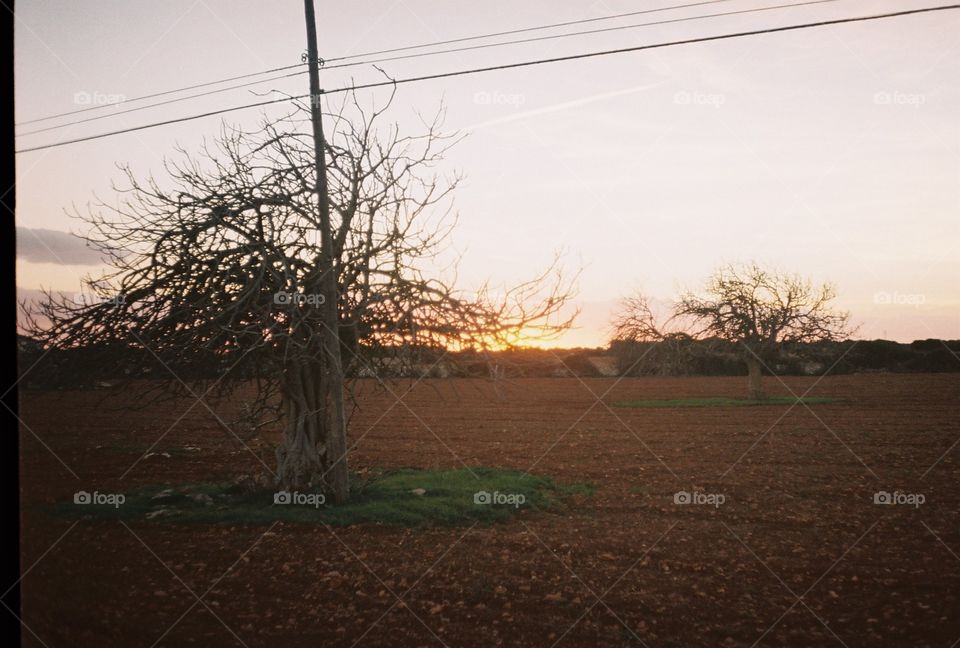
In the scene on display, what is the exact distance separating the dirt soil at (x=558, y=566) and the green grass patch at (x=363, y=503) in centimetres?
37

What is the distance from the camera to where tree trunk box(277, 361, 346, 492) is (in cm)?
1095

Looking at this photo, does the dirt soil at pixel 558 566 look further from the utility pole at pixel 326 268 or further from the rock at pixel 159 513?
the utility pole at pixel 326 268

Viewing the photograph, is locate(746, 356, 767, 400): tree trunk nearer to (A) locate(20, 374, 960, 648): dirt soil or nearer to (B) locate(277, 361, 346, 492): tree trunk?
(A) locate(20, 374, 960, 648): dirt soil

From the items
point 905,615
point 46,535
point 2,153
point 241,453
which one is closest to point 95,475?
point 241,453

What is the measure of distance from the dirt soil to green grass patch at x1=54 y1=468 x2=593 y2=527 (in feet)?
1.22

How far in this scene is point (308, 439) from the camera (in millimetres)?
11328

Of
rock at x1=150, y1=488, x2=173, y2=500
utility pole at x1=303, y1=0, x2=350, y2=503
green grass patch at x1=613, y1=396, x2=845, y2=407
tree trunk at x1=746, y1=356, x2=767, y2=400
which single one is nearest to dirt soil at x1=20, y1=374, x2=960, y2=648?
utility pole at x1=303, y1=0, x2=350, y2=503

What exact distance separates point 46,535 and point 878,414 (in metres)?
30.2

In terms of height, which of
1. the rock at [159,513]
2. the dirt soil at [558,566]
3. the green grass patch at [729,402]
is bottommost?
the dirt soil at [558,566]

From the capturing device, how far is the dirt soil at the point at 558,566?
6.30 metres

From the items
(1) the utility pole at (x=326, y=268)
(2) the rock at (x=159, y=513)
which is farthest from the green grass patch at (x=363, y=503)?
(1) the utility pole at (x=326, y=268)

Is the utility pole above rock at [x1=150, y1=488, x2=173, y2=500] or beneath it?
above

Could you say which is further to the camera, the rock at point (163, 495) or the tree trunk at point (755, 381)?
the tree trunk at point (755, 381)

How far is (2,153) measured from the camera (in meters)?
4.42
